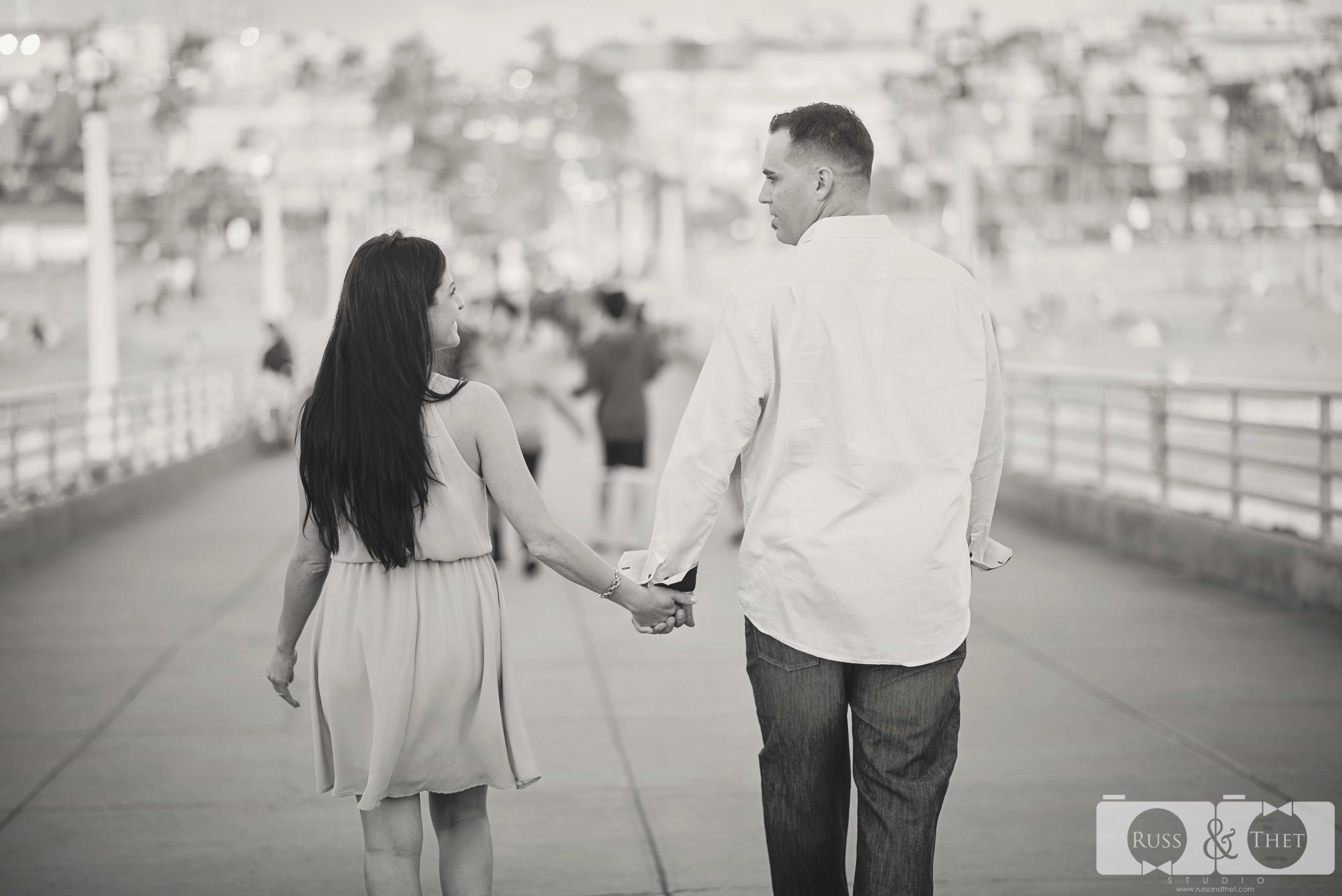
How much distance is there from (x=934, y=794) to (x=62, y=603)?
818 centimetres

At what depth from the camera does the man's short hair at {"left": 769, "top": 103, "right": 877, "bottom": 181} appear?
125 inches

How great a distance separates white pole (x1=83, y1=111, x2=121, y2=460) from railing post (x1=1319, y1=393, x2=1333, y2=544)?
13.1m

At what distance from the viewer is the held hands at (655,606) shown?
3406mm

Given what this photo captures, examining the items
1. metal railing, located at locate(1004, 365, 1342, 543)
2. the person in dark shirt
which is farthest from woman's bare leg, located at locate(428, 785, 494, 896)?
the person in dark shirt

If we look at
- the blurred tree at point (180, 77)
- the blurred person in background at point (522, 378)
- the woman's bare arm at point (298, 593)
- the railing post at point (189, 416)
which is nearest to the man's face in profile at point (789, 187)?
the woman's bare arm at point (298, 593)

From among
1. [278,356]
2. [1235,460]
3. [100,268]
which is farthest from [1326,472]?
[278,356]

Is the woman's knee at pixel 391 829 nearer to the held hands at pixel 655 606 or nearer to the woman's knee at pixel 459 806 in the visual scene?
the woman's knee at pixel 459 806

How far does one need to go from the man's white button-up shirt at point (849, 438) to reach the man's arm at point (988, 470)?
0.28 feet

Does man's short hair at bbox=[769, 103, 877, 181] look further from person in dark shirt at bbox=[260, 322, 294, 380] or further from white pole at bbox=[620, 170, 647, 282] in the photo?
white pole at bbox=[620, 170, 647, 282]

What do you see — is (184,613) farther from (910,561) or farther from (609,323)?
(910,561)

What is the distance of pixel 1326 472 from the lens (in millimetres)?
9023

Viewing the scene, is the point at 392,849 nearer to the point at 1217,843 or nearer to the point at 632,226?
the point at 1217,843

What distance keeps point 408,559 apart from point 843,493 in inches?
36.8

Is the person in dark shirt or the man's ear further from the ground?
the man's ear
